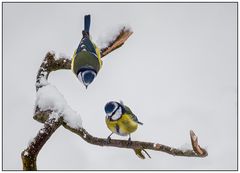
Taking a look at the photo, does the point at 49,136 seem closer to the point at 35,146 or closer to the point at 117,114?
the point at 35,146

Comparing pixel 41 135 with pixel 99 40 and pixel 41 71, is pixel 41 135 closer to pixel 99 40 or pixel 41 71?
pixel 41 71

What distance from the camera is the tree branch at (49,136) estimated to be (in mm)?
2141

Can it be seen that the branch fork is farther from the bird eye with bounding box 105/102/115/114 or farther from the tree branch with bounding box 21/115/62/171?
the bird eye with bounding box 105/102/115/114

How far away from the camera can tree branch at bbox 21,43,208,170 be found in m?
2.14

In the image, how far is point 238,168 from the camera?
3051 millimetres

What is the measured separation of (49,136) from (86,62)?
1.02 meters

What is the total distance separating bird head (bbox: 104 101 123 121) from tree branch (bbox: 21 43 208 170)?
24 cm

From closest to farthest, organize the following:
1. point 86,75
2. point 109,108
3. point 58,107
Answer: point 58,107 < point 109,108 < point 86,75

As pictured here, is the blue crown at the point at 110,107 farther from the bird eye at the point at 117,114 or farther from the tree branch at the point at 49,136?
the tree branch at the point at 49,136

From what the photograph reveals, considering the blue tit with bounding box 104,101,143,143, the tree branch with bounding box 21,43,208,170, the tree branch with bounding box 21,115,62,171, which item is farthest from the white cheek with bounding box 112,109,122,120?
the tree branch with bounding box 21,115,62,171

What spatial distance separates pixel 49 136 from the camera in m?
2.30

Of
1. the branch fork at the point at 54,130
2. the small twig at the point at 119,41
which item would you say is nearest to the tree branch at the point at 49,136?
the branch fork at the point at 54,130

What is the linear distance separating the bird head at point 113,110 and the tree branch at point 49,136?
24cm

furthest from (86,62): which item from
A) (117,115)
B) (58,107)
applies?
(58,107)
